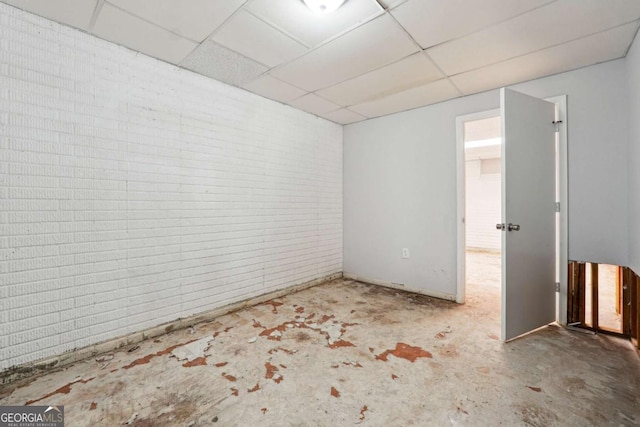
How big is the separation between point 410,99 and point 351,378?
3.13m

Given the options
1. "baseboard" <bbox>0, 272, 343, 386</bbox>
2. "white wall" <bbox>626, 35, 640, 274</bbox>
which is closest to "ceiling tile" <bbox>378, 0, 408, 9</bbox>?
"white wall" <bbox>626, 35, 640, 274</bbox>

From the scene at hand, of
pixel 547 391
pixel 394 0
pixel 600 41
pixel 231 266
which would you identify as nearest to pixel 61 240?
pixel 231 266

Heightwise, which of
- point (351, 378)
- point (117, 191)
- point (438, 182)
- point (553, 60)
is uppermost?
point (553, 60)

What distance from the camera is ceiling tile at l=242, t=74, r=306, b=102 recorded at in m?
2.97

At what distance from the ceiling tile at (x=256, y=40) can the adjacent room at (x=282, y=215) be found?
18mm

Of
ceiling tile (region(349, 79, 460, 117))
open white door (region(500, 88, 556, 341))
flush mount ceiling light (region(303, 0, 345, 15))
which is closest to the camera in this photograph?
flush mount ceiling light (region(303, 0, 345, 15))

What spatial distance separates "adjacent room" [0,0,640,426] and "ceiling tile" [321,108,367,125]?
1.01 ft

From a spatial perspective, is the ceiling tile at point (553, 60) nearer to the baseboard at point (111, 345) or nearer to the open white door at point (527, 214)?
the open white door at point (527, 214)

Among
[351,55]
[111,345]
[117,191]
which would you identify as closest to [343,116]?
[351,55]

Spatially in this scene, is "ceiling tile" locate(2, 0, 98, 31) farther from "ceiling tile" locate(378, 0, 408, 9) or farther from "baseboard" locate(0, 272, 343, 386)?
"baseboard" locate(0, 272, 343, 386)

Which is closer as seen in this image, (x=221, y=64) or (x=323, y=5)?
(x=323, y=5)

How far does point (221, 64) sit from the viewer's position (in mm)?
2613

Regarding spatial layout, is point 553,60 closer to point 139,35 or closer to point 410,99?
point 410,99

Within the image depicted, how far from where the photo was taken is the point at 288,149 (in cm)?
373
